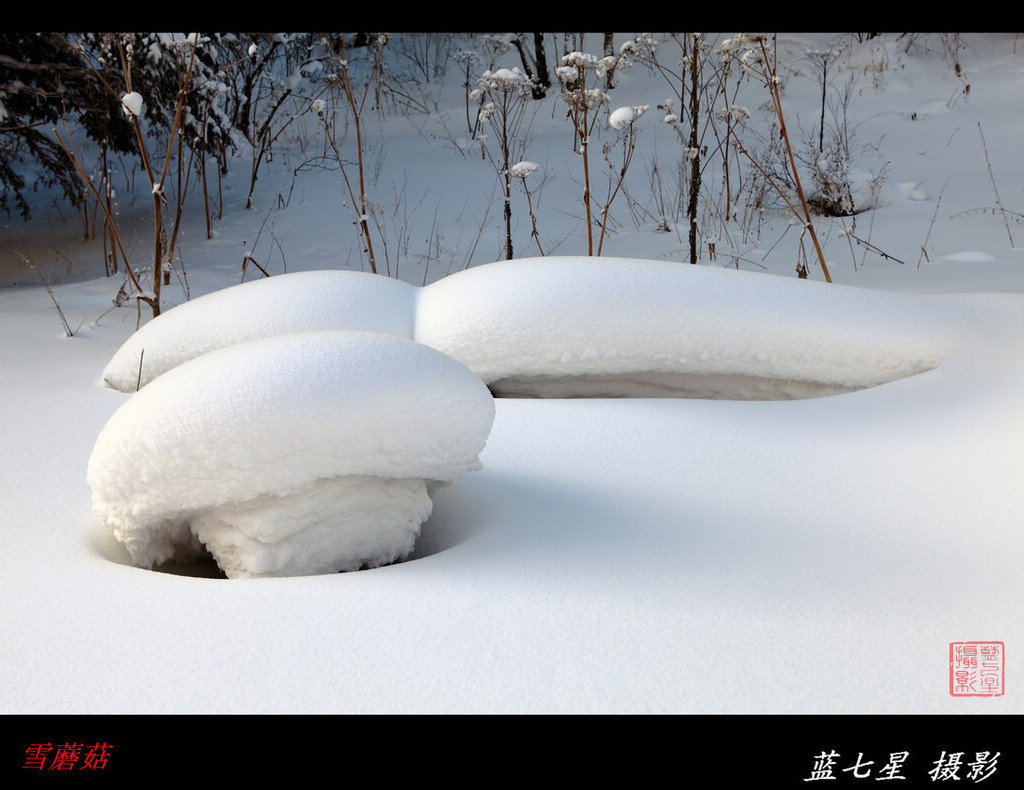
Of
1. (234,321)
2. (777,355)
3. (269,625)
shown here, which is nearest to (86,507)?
(269,625)

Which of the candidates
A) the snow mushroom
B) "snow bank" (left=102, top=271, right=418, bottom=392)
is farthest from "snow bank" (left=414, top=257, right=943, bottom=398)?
the snow mushroom

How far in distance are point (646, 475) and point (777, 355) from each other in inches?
23.3

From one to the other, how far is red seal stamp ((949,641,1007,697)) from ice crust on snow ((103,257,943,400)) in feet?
3.34

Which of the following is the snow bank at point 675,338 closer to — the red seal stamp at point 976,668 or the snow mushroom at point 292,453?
the snow mushroom at point 292,453

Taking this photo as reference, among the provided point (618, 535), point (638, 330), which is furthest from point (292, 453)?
point (638, 330)

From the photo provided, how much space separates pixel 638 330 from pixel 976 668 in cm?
108

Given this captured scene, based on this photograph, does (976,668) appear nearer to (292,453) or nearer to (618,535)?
(618,535)

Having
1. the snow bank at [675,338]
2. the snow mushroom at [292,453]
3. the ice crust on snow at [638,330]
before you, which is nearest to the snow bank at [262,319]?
the ice crust on snow at [638,330]

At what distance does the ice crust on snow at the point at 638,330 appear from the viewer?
1.88 meters

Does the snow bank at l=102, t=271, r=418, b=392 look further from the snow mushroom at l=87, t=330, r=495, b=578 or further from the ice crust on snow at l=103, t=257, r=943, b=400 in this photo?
the snow mushroom at l=87, t=330, r=495, b=578

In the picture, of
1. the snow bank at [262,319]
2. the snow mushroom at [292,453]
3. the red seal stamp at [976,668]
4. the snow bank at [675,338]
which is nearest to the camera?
the red seal stamp at [976,668]

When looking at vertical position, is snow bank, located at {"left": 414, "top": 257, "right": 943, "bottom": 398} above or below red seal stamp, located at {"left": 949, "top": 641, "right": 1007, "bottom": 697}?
above

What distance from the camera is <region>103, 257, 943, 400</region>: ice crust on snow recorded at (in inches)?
73.9

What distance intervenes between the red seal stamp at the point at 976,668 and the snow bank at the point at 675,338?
1015 millimetres
